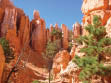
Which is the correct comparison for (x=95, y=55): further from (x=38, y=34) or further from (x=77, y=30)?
(x=77, y=30)

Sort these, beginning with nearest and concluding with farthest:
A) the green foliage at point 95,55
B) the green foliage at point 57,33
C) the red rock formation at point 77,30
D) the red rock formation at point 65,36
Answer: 1. the green foliage at point 95,55
2. the green foliage at point 57,33
3. the red rock formation at point 65,36
4. the red rock formation at point 77,30

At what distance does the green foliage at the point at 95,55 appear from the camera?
43.4 ft

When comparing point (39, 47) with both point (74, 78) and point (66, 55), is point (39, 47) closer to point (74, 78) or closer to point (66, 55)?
point (66, 55)

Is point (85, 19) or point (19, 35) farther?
point (19, 35)

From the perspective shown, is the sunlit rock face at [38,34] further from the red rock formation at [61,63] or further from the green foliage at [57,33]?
the red rock formation at [61,63]

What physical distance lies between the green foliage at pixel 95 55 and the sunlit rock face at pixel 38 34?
77.4 feet

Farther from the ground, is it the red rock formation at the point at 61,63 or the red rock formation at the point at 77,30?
the red rock formation at the point at 77,30

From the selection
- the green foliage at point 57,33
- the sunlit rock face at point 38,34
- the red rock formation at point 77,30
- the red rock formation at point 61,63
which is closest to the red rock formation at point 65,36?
the green foliage at point 57,33

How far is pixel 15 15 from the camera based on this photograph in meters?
35.9

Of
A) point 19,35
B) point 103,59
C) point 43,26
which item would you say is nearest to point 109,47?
point 103,59

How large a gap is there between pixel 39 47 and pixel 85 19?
1638 centimetres

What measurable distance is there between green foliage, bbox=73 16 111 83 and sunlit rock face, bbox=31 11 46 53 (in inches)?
929

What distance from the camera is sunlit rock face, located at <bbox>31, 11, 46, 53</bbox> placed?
38.7 metres

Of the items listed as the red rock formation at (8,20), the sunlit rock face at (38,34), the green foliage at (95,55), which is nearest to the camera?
the green foliage at (95,55)
